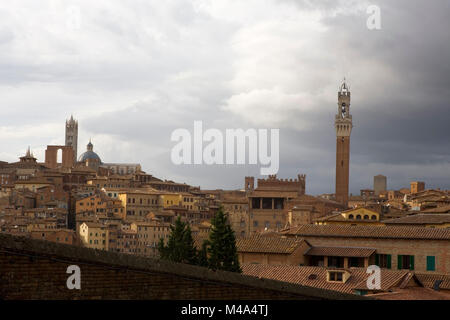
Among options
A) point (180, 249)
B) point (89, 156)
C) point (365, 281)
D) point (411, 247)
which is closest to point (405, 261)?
point (411, 247)

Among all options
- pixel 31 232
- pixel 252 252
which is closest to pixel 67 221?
pixel 31 232

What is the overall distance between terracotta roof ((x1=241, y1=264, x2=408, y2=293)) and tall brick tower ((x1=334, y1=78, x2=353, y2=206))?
204ft

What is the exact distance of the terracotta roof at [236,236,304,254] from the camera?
2277 centimetres

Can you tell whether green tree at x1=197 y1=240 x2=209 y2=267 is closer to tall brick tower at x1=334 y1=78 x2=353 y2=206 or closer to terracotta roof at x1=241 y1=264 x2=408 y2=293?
terracotta roof at x1=241 y1=264 x2=408 y2=293

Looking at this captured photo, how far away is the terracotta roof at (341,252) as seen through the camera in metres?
22.9

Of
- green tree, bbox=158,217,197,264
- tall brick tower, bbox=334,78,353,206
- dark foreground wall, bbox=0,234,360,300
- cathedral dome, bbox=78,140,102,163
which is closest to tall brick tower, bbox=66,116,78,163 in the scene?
cathedral dome, bbox=78,140,102,163

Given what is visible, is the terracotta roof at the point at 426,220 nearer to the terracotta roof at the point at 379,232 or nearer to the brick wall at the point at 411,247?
the terracotta roof at the point at 379,232

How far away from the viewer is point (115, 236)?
69562 millimetres

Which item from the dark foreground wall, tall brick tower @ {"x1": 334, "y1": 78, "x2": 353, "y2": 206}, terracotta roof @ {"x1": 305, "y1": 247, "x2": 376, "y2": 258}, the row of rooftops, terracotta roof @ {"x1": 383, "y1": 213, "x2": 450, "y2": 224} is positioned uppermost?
tall brick tower @ {"x1": 334, "y1": 78, "x2": 353, "y2": 206}

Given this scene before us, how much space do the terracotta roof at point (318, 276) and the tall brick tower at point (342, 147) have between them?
6221 cm

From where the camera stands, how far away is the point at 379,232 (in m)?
23.6

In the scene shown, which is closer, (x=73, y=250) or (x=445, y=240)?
(x=73, y=250)
